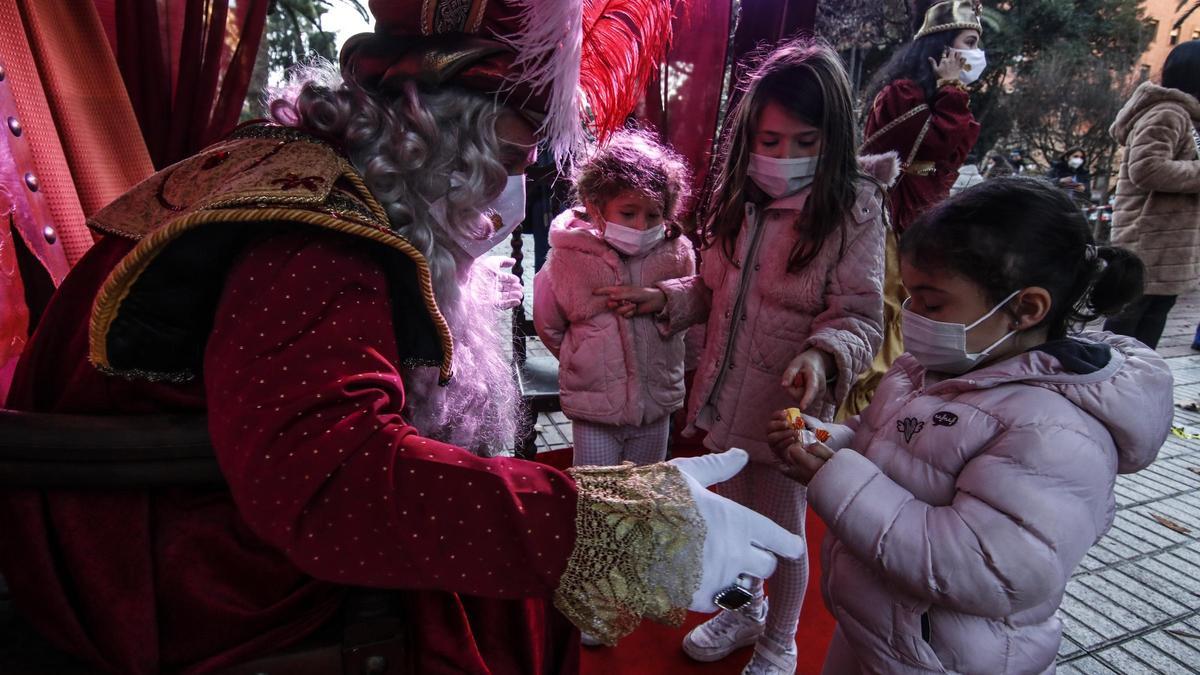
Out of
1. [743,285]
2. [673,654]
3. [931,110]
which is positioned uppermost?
[931,110]

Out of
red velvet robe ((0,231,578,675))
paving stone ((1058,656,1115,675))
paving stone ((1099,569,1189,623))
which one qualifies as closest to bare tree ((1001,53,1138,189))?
paving stone ((1099,569,1189,623))

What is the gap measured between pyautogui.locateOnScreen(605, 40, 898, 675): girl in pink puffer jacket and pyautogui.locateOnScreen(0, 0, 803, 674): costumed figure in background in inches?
35.7

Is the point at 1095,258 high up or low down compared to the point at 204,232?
down

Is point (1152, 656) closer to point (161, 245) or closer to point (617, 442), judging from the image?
point (617, 442)

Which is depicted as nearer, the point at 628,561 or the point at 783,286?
the point at 628,561

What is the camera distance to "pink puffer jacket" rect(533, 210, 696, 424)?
2492 millimetres

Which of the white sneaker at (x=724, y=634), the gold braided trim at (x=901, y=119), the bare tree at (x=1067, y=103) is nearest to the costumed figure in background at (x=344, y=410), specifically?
the white sneaker at (x=724, y=634)

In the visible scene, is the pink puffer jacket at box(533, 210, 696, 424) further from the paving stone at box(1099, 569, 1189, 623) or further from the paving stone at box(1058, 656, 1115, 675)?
the paving stone at box(1099, 569, 1189, 623)

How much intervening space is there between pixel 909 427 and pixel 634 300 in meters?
1.18

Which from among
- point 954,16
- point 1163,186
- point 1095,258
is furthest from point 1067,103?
point 1095,258

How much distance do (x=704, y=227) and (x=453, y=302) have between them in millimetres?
1402

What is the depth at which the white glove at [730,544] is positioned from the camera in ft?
3.11

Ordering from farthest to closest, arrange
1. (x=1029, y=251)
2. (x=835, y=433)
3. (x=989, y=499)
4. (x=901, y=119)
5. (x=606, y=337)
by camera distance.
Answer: (x=901, y=119) → (x=606, y=337) → (x=835, y=433) → (x=1029, y=251) → (x=989, y=499)

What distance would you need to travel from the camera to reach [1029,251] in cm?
129
